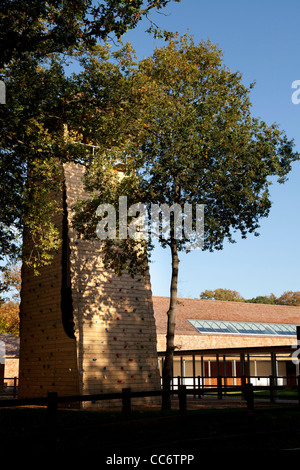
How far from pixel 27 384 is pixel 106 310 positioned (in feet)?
15.4

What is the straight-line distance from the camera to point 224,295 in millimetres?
79062

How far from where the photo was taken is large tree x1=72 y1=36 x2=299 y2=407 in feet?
57.1

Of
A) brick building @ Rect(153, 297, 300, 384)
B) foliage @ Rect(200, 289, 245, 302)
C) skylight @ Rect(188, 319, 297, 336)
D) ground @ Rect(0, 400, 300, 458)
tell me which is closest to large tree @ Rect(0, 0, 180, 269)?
ground @ Rect(0, 400, 300, 458)

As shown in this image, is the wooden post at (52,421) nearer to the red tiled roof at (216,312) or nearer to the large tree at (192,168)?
the large tree at (192,168)

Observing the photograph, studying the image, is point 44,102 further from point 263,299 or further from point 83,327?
point 263,299

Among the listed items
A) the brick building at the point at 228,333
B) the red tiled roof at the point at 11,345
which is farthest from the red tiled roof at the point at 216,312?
the red tiled roof at the point at 11,345

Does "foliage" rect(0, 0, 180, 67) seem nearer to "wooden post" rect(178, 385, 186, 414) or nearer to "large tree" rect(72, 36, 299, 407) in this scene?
"large tree" rect(72, 36, 299, 407)

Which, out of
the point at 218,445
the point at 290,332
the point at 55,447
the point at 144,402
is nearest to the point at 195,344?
the point at 290,332

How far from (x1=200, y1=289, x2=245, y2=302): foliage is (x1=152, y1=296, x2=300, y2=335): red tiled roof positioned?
2761 centimetres

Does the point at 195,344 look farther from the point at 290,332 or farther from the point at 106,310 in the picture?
the point at 106,310

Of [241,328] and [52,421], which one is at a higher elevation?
[241,328]

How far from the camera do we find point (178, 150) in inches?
675

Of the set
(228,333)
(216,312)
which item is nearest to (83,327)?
(228,333)

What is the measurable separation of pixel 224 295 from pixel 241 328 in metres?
36.7
